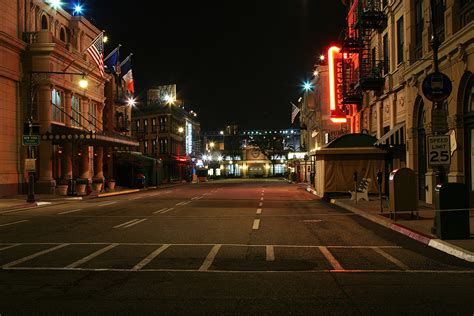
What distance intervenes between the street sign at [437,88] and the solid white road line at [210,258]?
6.50 m

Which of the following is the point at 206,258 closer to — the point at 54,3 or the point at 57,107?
the point at 57,107

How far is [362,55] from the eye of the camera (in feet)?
112

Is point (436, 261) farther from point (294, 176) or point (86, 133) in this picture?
point (294, 176)

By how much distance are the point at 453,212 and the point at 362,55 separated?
2332cm

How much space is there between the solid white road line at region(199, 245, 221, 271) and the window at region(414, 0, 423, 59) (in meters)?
17.0

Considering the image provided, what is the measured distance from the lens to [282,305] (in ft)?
22.6

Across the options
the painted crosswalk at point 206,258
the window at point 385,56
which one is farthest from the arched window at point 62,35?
the painted crosswalk at point 206,258

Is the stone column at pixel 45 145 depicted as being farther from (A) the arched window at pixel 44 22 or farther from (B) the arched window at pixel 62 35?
(B) the arched window at pixel 62 35

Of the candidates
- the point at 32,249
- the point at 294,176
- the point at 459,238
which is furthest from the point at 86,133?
the point at 294,176

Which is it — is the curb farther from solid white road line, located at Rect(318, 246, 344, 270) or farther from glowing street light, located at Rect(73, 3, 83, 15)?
glowing street light, located at Rect(73, 3, 83, 15)

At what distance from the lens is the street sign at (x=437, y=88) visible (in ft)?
43.8

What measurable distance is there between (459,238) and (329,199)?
1837 cm

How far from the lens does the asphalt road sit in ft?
22.7

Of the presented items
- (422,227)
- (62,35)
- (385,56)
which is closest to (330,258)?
(422,227)
